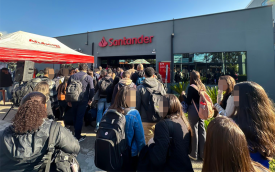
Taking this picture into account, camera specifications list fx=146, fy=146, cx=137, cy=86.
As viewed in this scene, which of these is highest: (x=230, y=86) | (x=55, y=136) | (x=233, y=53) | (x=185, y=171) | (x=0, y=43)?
(x=233, y=53)

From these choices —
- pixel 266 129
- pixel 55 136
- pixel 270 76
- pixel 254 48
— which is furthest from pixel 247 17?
pixel 55 136

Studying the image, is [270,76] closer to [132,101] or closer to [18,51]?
[132,101]

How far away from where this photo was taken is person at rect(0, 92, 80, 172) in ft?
4.81

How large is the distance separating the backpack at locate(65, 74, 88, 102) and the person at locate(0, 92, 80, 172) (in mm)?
2093

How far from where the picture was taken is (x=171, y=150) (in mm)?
1684

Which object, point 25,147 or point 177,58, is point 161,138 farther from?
point 177,58

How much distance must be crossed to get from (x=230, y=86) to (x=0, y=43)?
21.3 ft

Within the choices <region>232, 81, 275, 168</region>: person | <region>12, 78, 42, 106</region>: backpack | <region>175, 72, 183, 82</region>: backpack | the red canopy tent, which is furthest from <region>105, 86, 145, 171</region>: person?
<region>175, 72, 183, 82</region>: backpack

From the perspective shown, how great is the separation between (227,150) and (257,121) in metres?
0.78

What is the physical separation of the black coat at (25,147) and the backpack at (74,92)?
2091 mm

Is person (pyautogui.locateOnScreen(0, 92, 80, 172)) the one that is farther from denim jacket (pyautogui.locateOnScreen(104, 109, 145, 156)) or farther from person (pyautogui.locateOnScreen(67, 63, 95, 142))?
person (pyautogui.locateOnScreen(67, 63, 95, 142))

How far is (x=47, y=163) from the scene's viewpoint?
61.9 inches

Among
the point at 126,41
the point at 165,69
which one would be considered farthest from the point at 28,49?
the point at 126,41

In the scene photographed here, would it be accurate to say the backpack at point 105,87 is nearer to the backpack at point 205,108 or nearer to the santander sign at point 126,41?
the backpack at point 205,108
